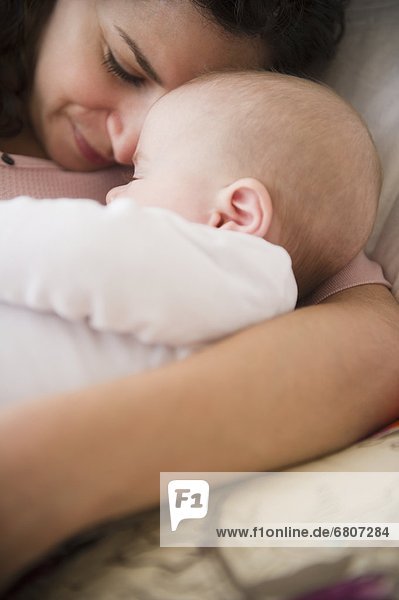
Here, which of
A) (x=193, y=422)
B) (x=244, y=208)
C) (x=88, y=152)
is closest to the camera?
(x=193, y=422)

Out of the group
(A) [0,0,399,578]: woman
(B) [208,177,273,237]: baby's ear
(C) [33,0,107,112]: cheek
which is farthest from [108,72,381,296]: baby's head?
(C) [33,0,107,112]: cheek

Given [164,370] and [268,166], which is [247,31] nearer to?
[268,166]

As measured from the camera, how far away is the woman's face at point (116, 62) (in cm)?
107

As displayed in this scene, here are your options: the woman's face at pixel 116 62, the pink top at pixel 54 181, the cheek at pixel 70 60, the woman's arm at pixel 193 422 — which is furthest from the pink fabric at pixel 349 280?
the cheek at pixel 70 60

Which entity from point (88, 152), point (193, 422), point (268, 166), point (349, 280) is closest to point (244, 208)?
point (268, 166)

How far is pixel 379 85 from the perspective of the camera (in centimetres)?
119

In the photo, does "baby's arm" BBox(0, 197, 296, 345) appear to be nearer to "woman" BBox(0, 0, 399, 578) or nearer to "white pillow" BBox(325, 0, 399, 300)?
"woman" BBox(0, 0, 399, 578)

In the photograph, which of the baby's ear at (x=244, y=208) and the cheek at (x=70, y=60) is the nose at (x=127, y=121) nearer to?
the cheek at (x=70, y=60)

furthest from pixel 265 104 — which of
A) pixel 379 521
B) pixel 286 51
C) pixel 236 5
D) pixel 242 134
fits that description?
pixel 379 521

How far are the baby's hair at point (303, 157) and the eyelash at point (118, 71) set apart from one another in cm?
18

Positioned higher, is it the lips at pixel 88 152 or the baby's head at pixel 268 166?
the baby's head at pixel 268 166

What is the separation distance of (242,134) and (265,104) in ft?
0.20

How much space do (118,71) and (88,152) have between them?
0.19m

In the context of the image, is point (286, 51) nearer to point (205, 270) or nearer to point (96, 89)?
point (96, 89)
